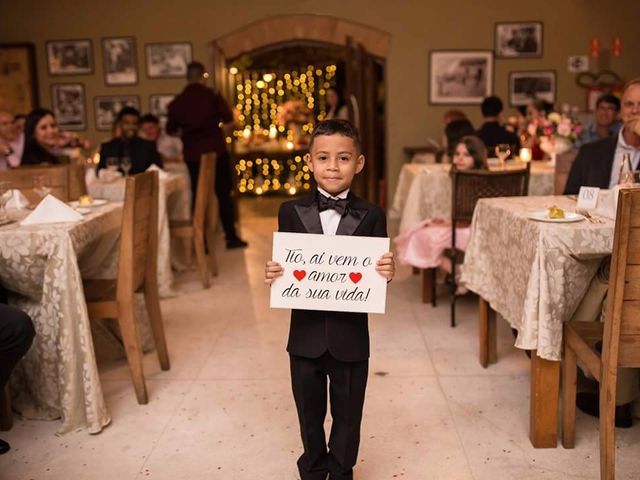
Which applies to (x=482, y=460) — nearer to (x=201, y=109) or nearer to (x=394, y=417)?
(x=394, y=417)

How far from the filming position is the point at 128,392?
3.15m

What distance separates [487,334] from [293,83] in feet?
28.9

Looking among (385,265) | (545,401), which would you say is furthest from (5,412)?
(545,401)

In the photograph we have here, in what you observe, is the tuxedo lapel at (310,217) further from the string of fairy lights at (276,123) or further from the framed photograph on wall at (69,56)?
the string of fairy lights at (276,123)

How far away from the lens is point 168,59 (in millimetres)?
7996

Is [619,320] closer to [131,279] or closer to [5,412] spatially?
[131,279]

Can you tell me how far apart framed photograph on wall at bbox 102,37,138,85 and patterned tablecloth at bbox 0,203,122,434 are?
567 cm

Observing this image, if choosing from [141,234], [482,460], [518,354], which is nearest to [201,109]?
[141,234]

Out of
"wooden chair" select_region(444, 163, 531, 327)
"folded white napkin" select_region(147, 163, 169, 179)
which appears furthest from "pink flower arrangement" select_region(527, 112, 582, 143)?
"folded white napkin" select_region(147, 163, 169, 179)

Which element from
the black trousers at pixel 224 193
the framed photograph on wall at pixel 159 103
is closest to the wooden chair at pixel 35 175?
the black trousers at pixel 224 193

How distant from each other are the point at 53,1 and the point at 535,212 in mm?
7093

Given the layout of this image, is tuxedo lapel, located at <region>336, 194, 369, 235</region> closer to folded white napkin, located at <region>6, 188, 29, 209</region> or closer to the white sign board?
the white sign board

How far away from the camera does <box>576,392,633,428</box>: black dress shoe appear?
2.67 meters

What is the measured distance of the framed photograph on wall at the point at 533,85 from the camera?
795 cm
